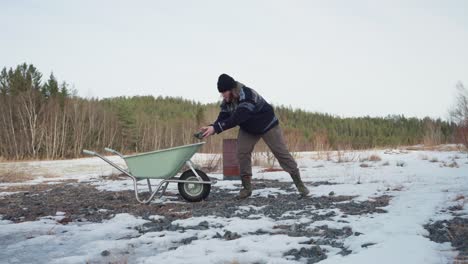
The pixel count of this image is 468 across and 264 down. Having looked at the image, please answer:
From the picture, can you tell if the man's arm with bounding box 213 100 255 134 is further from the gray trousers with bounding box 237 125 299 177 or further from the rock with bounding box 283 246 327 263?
the rock with bounding box 283 246 327 263

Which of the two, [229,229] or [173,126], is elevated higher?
[173,126]

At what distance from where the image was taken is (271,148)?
5.02 m

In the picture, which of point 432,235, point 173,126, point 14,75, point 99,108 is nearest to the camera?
point 432,235

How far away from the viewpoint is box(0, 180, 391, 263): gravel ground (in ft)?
10.2

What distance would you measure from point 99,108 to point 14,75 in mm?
7426

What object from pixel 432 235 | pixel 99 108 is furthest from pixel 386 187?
pixel 99 108

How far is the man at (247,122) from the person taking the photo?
4.71 m

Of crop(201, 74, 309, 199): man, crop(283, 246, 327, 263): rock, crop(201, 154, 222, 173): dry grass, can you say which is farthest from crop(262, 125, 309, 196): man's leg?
crop(201, 154, 222, 173): dry grass

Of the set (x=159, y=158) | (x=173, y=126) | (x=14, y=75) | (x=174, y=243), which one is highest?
(x=14, y=75)

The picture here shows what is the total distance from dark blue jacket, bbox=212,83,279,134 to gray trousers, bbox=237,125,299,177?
8cm

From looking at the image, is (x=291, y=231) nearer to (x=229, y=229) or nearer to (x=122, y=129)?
(x=229, y=229)

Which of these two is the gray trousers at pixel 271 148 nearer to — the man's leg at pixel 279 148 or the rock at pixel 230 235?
the man's leg at pixel 279 148

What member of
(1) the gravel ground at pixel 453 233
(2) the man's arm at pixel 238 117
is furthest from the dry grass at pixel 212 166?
(1) the gravel ground at pixel 453 233

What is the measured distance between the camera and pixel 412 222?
3.32 m
